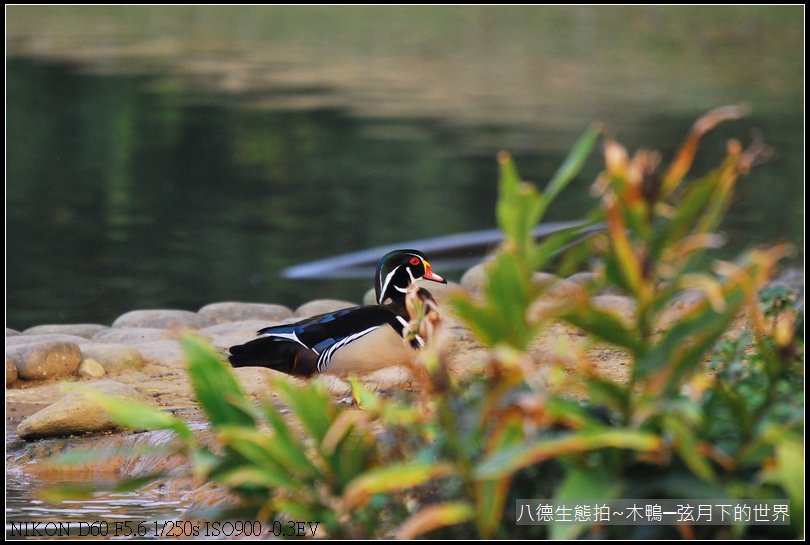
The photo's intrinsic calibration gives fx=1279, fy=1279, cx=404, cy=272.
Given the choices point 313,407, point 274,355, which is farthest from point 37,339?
point 313,407

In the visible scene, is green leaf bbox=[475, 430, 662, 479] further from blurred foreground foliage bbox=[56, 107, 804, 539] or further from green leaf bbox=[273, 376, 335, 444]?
green leaf bbox=[273, 376, 335, 444]

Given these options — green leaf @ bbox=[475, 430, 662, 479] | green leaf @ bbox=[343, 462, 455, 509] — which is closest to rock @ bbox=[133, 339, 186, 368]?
green leaf @ bbox=[343, 462, 455, 509]

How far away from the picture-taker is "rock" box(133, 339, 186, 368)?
6.61 metres

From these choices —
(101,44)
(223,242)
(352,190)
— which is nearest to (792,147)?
(352,190)

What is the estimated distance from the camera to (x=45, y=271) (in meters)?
14.1

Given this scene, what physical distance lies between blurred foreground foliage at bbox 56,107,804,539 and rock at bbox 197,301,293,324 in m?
5.04

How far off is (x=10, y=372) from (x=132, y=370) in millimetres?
603

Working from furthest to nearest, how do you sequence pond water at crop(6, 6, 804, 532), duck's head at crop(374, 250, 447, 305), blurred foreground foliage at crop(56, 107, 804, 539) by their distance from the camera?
pond water at crop(6, 6, 804, 532) < duck's head at crop(374, 250, 447, 305) < blurred foreground foliage at crop(56, 107, 804, 539)

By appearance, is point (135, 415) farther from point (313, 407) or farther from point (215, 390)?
point (313, 407)

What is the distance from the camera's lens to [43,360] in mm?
6348

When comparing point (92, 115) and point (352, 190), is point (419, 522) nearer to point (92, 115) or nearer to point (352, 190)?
point (352, 190)

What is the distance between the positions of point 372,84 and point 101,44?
6.90m

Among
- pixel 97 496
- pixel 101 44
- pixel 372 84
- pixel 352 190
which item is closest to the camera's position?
pixel 97 496

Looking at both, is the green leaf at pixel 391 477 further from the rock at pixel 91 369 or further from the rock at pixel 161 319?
the rock at pixel 161 319
